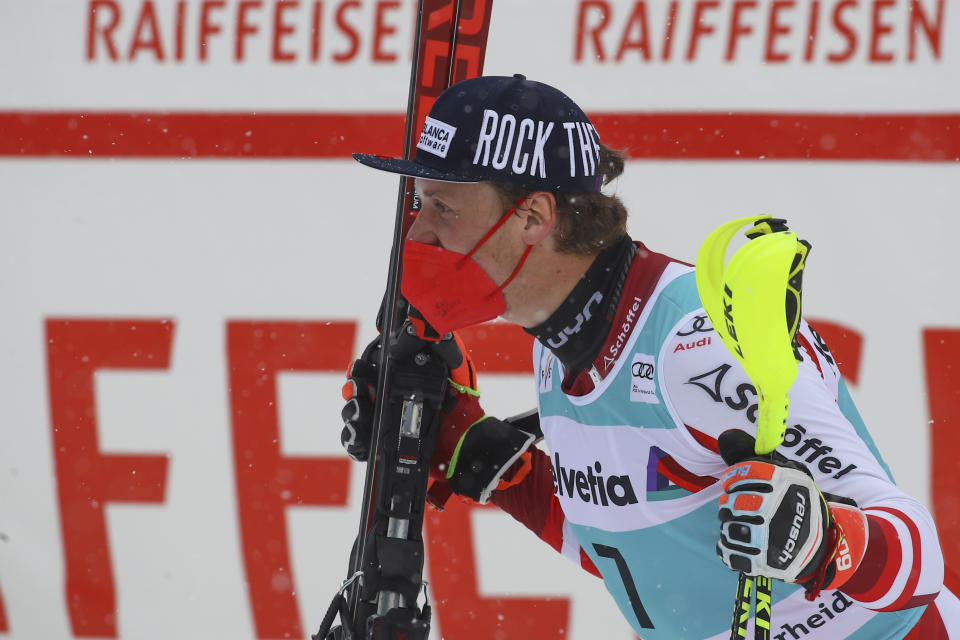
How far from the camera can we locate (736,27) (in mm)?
3146

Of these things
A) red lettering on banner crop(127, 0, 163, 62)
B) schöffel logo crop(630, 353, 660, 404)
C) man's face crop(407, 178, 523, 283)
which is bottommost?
schöffel logo crop(630, 353, 660, 404)

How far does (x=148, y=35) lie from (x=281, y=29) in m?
0.47

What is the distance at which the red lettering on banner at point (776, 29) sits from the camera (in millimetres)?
3113

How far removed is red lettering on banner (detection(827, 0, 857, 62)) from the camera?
307 cm

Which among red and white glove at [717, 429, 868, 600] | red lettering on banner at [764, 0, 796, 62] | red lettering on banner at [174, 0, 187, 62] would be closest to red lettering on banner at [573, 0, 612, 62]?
red lettering on banner at [764, 0, 796, 62]

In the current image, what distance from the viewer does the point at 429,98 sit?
2.25 m

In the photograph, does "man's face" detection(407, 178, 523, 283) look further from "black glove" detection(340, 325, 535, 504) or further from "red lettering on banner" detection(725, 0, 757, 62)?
"red lettering on banner" detection(725, 0, 757, 62)

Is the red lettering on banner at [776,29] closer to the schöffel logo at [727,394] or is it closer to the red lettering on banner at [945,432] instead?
the red lettering on banner at [945,432]

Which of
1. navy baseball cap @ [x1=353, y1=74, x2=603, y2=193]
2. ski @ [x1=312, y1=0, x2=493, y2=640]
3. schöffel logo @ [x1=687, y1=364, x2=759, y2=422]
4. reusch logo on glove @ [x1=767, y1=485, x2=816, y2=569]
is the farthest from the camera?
ski @ [x1=312, y1=0, x2=493, y2=640]

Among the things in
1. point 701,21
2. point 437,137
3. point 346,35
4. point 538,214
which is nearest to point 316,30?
Result: point 346,35

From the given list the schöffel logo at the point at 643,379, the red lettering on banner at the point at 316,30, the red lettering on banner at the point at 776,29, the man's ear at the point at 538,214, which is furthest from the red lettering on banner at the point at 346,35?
the schöffel logo at the point at 643,379

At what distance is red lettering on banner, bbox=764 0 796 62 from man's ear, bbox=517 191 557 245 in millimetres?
1784

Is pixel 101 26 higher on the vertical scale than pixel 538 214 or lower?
higher

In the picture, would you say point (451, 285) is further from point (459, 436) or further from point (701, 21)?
point (701, 21)
